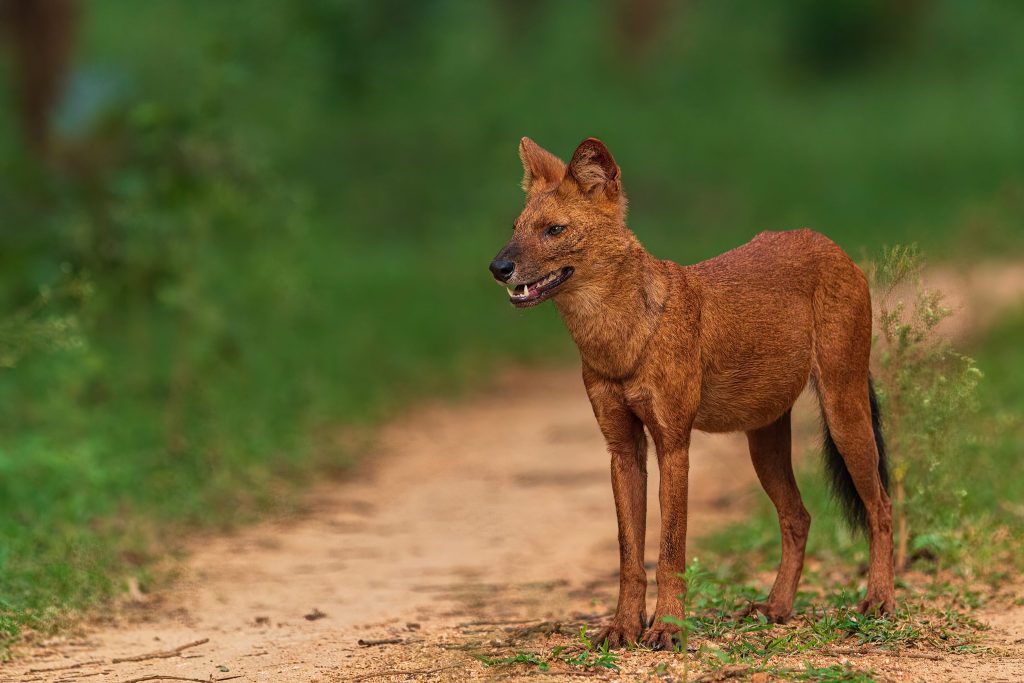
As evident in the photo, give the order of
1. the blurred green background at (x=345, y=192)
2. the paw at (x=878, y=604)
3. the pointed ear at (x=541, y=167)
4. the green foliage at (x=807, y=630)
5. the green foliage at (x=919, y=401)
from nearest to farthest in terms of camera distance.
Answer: the green foliage at (x=807, y=630) < the pointed ear at (x=541, y=167) < the paw at (x=878, y=604) < the green foliage at (x=919, y=401) < the blurred green background at (x=345, y=192)

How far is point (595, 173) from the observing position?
5.47m

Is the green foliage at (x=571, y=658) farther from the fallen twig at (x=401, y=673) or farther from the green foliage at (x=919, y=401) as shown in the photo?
the green foliage at (x=919, y=401)

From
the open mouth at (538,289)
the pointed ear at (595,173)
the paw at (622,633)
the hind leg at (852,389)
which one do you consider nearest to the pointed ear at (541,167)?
the pointed ear at (595,173)

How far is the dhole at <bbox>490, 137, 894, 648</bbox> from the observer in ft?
17.8

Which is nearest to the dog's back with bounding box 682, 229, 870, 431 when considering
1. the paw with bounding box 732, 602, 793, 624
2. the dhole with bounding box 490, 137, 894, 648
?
the dhole with bounding box 490, 137, 894, 648

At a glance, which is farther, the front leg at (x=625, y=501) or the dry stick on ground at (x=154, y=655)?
the dry stick on ground at (x=154, y=655)

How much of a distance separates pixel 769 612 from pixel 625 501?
0.89 metres

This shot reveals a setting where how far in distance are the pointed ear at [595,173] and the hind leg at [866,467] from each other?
1.20 metres

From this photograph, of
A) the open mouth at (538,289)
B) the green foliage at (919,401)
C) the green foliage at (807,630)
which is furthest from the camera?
the green foliage at (919,401)

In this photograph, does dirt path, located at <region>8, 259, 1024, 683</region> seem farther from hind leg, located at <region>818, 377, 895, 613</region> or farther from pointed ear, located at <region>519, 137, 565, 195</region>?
pointed ear, located at <region>519, 137, 565, 195</region>

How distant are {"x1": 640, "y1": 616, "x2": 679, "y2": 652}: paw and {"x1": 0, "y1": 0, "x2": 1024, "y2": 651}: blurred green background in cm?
242

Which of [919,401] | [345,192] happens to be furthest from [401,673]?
[345,192]

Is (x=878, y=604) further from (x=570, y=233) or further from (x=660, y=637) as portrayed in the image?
(x=570, y=233)

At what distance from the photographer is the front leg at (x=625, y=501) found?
5.50 m
